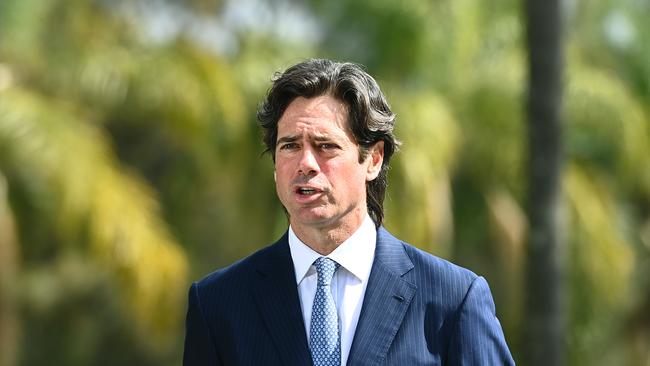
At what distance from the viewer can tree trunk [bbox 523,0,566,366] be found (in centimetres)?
992

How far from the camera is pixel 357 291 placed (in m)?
3.21

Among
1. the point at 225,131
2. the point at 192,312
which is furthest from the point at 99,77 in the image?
the point at 192,312

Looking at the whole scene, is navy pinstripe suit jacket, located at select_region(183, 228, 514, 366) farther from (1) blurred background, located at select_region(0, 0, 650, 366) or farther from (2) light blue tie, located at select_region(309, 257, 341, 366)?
(1) blurred background, located at select_region(0, 0, 650, 366)

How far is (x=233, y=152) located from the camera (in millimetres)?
13773

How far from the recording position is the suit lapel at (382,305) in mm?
3084

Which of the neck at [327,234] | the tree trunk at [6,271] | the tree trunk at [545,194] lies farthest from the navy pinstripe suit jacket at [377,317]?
the tree trunk at [6,271]

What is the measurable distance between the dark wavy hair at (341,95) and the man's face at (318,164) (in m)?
0.02

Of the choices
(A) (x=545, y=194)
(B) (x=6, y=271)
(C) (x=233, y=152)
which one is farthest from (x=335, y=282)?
(C) (x=233, y=152)

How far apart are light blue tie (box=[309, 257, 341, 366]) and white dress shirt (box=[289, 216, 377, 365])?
0.7 inches

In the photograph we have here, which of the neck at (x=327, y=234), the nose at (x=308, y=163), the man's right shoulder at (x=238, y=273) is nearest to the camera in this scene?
the nose at (x=308, y=163)

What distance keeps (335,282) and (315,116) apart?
41cm

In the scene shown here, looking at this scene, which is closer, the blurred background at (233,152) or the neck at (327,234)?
the neck at (327,234)

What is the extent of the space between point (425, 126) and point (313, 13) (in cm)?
270

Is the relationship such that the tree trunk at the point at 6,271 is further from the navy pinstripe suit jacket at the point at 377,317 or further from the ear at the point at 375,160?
the ear at the point at 375,160
